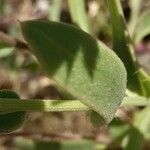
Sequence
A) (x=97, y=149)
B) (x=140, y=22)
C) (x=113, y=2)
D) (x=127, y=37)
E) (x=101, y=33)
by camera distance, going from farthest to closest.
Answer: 1. (x=101, y=33)
2. (x=97, y=149)
3. (x=140, y=22)
4. (x=127, y=37)
5. (x=113, y=2)

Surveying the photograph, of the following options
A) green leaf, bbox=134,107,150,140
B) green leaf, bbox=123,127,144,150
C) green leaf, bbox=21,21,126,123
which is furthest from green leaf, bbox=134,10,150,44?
green leaf, bbox=21,21,126,123

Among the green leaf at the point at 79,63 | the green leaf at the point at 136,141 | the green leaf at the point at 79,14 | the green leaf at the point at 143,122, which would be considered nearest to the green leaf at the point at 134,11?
the green leaf at the point at 79,14

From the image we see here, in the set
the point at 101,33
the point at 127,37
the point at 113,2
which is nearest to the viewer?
the point at 113,2

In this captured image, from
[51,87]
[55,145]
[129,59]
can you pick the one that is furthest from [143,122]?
[51,87]

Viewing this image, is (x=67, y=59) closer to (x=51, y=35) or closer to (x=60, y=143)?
(x=51, y=35)

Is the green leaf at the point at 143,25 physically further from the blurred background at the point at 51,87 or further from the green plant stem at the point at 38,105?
the green plant stem at the point at 38,105

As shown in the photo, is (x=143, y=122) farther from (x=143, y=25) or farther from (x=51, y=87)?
(x=51, y=87)

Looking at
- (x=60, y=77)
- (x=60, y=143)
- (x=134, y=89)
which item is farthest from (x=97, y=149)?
(x=60, y=77)
